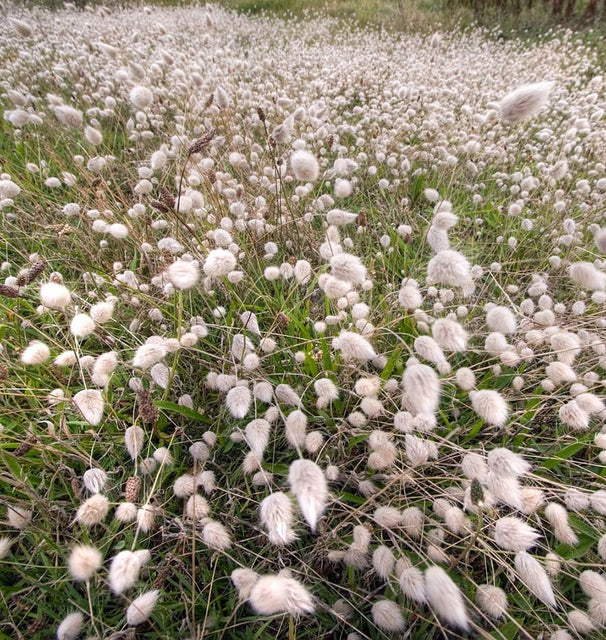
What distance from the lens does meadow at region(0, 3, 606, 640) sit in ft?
3.76

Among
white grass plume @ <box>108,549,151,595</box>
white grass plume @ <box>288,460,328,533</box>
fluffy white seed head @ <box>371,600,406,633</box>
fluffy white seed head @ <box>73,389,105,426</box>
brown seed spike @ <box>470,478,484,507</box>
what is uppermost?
white grass plume @ <box>288,460,328,533</box>

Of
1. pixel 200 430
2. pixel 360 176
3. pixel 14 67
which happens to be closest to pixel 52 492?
pixel 200 430

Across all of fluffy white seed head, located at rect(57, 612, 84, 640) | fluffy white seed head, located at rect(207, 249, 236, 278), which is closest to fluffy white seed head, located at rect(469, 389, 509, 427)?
fluffy white seed head, located at rect(207, 249, 236, 278)

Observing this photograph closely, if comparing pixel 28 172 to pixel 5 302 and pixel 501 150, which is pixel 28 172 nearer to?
pixel 5 302

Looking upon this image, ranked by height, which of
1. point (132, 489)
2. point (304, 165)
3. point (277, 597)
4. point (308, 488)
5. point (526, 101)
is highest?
point (526, 101)

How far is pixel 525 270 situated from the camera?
8.30ft

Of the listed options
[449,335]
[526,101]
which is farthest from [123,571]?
[526,101]

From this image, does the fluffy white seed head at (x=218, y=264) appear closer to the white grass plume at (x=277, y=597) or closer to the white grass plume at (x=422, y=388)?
the white grass plume at (x=422, y=388)

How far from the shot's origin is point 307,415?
175 centimetres

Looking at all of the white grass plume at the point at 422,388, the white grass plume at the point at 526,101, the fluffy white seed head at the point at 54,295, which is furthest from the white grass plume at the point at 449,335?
the fluffy white seed head at the point at 54,295

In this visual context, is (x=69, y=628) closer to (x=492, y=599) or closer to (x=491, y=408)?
(x=492, y=599)

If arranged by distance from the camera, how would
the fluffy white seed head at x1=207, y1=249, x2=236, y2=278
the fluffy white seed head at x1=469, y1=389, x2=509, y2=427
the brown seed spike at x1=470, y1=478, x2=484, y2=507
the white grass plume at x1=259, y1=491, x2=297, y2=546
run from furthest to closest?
the fluffy white seed head at x1=207, y1=249, x2=236, y2=278 → the fluffy white seed head at x1=469, y1=389, x2=509, y2=427 → the brown seed spike at x1=470, y1=478, x2=484, y2=507 → the white grass plume at x1=259, y1=491, x2=297, y2=546

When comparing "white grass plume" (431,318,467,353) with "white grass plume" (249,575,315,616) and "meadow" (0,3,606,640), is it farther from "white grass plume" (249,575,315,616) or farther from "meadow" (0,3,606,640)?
"white grass plume" (249,575,315,616)

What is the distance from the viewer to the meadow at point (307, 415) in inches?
45.1
